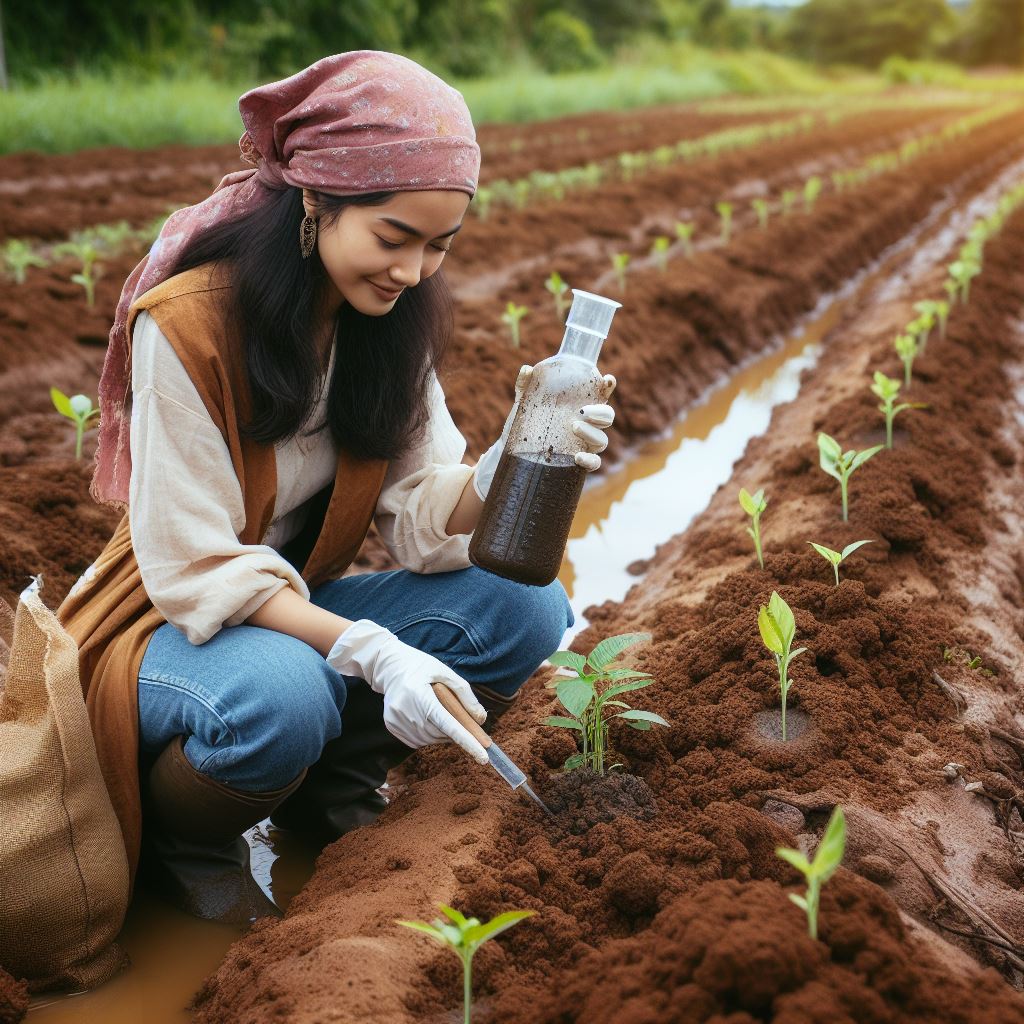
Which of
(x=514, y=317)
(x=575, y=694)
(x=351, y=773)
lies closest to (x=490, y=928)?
(x=575, y=694)

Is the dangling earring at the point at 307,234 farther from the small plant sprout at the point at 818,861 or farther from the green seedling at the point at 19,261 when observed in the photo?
the green seedling at the point at 19,261

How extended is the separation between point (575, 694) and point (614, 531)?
2.42m

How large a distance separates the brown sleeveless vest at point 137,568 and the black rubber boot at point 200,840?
74 millimetres

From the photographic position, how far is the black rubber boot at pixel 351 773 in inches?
102

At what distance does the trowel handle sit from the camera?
2162 millimetres

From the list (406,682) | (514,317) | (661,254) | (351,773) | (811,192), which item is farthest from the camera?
(811,192)

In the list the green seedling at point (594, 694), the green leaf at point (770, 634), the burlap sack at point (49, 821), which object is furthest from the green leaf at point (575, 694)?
the burlap sack at point (49, 821)

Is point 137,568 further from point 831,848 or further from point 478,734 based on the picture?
point 831,848

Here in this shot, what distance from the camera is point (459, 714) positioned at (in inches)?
85.4

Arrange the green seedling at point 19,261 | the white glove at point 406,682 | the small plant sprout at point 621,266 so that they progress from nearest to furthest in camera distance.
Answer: the white glove at point 406,682 → the green seedling at point 19,261 → the small plant sprout at point 621,266

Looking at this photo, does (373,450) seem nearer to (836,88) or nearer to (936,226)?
(936,226)

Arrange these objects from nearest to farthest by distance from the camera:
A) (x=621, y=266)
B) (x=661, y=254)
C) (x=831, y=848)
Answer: (x=831, y=848) → (x=621, y=266) → (x=661, y=254)

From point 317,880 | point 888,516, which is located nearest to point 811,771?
point 317,880

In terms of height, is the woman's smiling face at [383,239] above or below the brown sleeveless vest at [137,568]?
above
